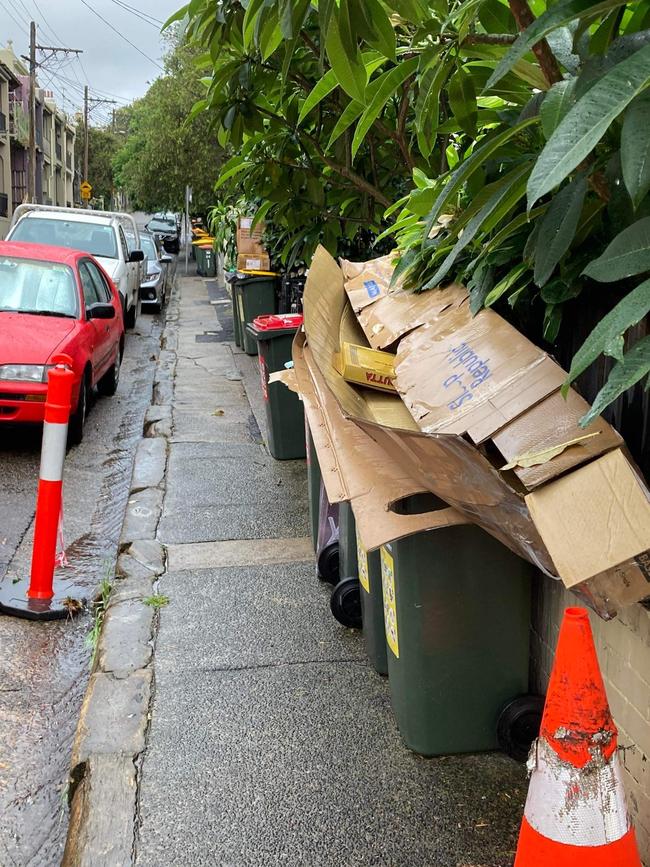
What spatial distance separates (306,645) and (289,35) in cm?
310

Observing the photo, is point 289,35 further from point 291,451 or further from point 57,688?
point 291,451

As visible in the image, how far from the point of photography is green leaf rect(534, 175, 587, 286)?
5.38 ft

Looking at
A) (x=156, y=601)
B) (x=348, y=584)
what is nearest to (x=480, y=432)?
(x=348, y=584)

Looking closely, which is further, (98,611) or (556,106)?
(98,611)

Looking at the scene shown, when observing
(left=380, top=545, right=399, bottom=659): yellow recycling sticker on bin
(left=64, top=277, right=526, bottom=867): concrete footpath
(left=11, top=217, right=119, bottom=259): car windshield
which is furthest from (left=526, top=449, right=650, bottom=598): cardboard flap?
(left=11, top=217, right=119, bottom=259): car windshield

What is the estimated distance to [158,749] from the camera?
330 centimetres

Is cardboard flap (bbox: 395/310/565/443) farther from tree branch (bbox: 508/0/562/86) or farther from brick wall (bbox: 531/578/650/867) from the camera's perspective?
tree branch (bbox: 508/0/562/86)

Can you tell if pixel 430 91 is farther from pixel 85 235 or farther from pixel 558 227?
pixel 85 235

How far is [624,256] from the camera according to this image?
4.55 feet

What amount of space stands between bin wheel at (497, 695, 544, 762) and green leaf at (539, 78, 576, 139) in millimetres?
2297

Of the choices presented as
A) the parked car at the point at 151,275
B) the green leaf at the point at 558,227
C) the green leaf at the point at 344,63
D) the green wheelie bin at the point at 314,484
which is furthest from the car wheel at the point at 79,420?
the parked car at the point at 151,275

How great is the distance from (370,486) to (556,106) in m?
1.54

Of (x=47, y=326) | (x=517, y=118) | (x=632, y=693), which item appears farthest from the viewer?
(x=47, y=326)

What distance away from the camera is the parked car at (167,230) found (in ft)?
117
